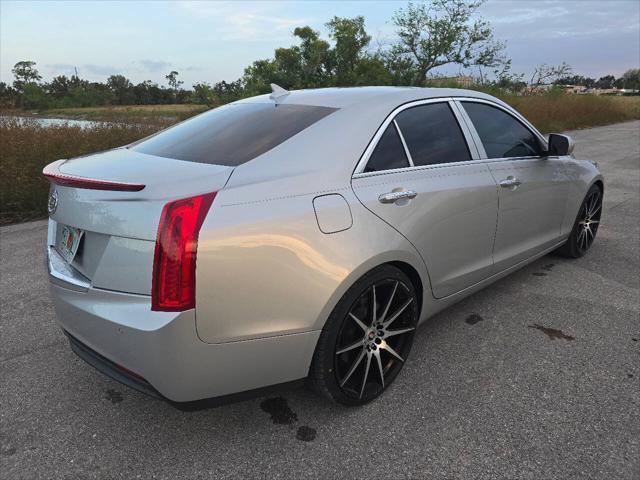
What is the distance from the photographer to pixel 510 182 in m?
3.21

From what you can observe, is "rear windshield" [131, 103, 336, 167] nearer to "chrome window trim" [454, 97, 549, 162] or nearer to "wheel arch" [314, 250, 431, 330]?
"wheel arch" [314, 250, 431, 330]

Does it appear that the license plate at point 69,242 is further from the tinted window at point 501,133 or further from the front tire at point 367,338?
the tinted window at point 501,133

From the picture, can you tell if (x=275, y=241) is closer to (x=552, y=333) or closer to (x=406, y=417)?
(x=406, y=417)

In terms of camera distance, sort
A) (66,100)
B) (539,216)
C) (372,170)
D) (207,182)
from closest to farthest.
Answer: (207,182), (372,170), (539,216), (66,100)

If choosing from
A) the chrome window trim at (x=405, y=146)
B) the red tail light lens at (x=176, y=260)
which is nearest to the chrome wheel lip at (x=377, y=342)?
the chrome window trim at (x=405, y=146)

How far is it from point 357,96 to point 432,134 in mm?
513

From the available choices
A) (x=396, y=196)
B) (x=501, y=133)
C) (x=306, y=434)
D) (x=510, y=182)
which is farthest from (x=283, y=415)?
(x=501, y=133)

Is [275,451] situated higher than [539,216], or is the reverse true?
[539,216]

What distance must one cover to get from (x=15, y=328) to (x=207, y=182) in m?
2.31

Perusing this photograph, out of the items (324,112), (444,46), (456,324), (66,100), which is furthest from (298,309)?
(66,100)

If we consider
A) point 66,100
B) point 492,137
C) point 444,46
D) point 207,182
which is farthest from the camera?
point 66,100

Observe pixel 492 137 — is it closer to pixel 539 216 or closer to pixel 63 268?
pixel 539 216

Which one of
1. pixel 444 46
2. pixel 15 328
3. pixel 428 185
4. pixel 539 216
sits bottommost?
pixel 15 328

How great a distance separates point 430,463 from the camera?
2014 millimetres
